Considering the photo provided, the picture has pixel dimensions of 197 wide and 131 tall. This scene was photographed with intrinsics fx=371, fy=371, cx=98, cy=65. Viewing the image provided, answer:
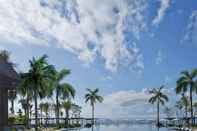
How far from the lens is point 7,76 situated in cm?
1686

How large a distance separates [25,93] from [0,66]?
1621 inches

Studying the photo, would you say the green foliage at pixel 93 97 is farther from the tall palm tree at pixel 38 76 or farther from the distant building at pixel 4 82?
the distant building at pixel 4 82

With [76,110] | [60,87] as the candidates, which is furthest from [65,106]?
[76,110]

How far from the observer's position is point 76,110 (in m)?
140

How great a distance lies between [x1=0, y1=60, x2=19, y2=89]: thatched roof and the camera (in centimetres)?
1671

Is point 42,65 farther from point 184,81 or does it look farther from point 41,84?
point 184,81

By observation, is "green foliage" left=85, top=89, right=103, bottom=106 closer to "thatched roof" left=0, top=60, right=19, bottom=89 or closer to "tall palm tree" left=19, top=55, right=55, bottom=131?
"tall palm tree" left=19, top=55, right=55, bottom=131

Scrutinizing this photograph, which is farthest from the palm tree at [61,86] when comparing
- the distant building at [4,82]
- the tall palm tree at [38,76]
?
the distant building at [4,82]

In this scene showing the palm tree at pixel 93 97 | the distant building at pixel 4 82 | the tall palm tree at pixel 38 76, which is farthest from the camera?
the palm tree at pixel 93 97

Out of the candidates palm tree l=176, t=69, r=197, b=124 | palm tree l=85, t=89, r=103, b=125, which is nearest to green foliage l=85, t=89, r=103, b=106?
palm tree l=85, t=89, r=103, b=125

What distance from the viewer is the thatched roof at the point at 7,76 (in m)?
16.7

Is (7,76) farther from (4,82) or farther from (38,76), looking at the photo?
(38,76)

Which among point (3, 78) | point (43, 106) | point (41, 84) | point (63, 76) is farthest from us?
point (43, 106)

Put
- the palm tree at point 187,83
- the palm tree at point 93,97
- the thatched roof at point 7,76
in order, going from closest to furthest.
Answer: the thatched roof at point 7,76 < the palm tree at point 187,83 < the palm tree at point 93,97
